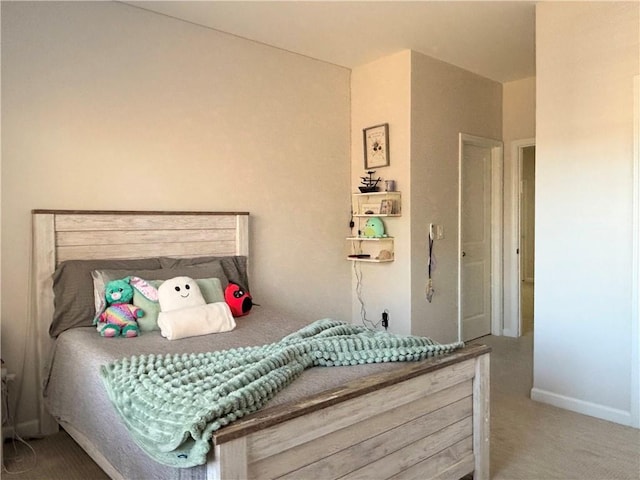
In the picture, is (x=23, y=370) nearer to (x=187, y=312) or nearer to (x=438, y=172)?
(x=187, y=312)

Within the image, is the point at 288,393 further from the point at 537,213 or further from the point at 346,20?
the point at 346,20

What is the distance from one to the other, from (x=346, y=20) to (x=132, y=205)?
6.37 ft

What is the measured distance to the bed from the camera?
150 cm

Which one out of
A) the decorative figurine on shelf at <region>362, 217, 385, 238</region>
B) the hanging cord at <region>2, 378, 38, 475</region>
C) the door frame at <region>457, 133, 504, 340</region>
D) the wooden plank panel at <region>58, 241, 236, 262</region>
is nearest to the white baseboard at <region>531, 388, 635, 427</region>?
the decorative figurine on shelf at <region>362, 217, 385, 238</region>

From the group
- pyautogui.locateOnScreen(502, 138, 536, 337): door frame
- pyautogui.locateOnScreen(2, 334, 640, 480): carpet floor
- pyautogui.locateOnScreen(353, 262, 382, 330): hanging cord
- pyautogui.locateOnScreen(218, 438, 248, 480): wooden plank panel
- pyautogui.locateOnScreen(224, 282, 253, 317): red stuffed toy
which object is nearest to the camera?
pyautogui.locateOnScreen(218, 438, 248, 480): wooden plank panel

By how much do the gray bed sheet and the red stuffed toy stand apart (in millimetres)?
69

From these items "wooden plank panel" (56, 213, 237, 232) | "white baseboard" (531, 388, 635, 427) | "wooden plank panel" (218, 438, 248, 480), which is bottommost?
"white baseboard" (531, 388, 635, 427)

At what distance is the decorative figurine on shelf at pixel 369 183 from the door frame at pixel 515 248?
1.64 metres

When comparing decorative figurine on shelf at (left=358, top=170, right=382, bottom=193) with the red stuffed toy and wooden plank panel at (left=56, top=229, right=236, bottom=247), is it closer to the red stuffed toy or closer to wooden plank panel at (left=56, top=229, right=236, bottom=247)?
wooden plank panel at (left=56, top=229, right=236, bottom=247)

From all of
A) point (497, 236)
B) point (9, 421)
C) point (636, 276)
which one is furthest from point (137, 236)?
point (497, 236)

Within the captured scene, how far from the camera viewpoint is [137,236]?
10.1 ft

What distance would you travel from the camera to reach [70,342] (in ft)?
7.96

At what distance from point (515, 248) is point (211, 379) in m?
4.11

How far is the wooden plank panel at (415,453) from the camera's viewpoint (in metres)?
1.78
